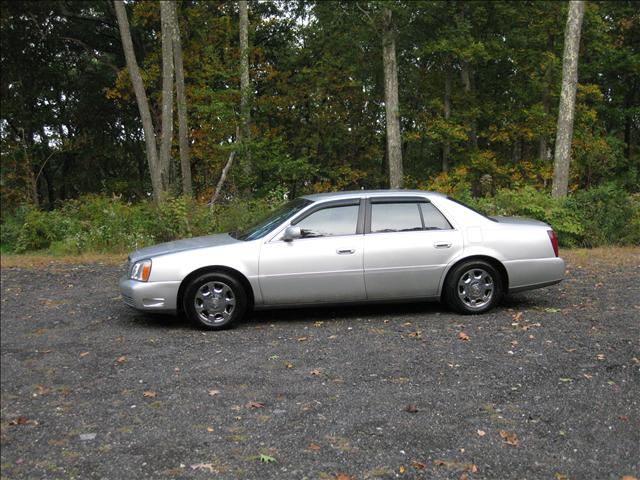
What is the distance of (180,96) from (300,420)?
1922cm

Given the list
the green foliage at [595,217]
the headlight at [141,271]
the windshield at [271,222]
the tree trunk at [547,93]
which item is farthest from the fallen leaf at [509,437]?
the tree trunk at [547,93]

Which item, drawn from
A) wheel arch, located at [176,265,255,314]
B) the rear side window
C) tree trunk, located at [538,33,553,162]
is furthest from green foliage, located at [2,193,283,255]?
tree trunk, located at [538,33,553,162]

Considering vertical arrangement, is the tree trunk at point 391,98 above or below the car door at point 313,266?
above

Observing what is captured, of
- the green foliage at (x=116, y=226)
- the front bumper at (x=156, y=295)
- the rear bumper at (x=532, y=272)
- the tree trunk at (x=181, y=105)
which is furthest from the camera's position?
the tree trunk at (x=181, y=105)

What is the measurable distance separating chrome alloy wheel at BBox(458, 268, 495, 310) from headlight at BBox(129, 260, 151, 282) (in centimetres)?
366

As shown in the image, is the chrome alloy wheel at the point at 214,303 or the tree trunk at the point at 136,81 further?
the tree trunk at the point at 136,81

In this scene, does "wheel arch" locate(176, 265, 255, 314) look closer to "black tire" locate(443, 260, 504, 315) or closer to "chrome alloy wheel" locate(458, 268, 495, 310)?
"black tire" locate(443, 260, 504, 315)

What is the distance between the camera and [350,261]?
7.12 meters

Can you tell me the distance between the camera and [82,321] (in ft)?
23.8

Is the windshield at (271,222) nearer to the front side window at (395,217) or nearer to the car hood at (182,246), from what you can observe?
the car hood at (182,246)

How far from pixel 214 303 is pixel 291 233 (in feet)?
3.88

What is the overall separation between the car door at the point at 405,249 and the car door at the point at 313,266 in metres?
0.17

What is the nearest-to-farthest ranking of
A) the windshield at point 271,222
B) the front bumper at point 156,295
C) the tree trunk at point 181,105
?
the front bumper at point 156,295
the windshield at point 271,222
the tree trunk at point 181,105

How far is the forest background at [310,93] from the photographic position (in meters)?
22.9
